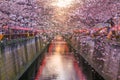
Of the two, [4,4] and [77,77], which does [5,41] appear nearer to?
[4,4]

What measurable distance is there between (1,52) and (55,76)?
15.8 meters

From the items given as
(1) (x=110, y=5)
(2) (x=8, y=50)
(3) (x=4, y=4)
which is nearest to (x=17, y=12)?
(3) (x=4, y=4)

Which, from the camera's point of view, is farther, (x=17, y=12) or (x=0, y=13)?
(x=17, y=12)

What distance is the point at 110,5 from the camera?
26.5 metres

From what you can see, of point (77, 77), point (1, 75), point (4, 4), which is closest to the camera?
point (1, 75)

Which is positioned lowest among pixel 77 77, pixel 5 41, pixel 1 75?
pixel 77 77

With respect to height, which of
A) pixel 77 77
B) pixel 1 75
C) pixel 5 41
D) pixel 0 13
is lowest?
pixel 77 77

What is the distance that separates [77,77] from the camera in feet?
127

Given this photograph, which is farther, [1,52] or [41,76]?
[41,76]

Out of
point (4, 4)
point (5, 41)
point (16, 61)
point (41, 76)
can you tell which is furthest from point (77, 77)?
point (5, 41)

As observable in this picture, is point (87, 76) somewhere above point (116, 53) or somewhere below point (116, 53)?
below

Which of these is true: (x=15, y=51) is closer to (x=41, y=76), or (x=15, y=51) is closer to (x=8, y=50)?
(x=8, y=50)

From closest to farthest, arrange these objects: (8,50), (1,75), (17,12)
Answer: (1,75), (8,50), (17,12)

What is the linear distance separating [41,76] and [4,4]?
11.1m
